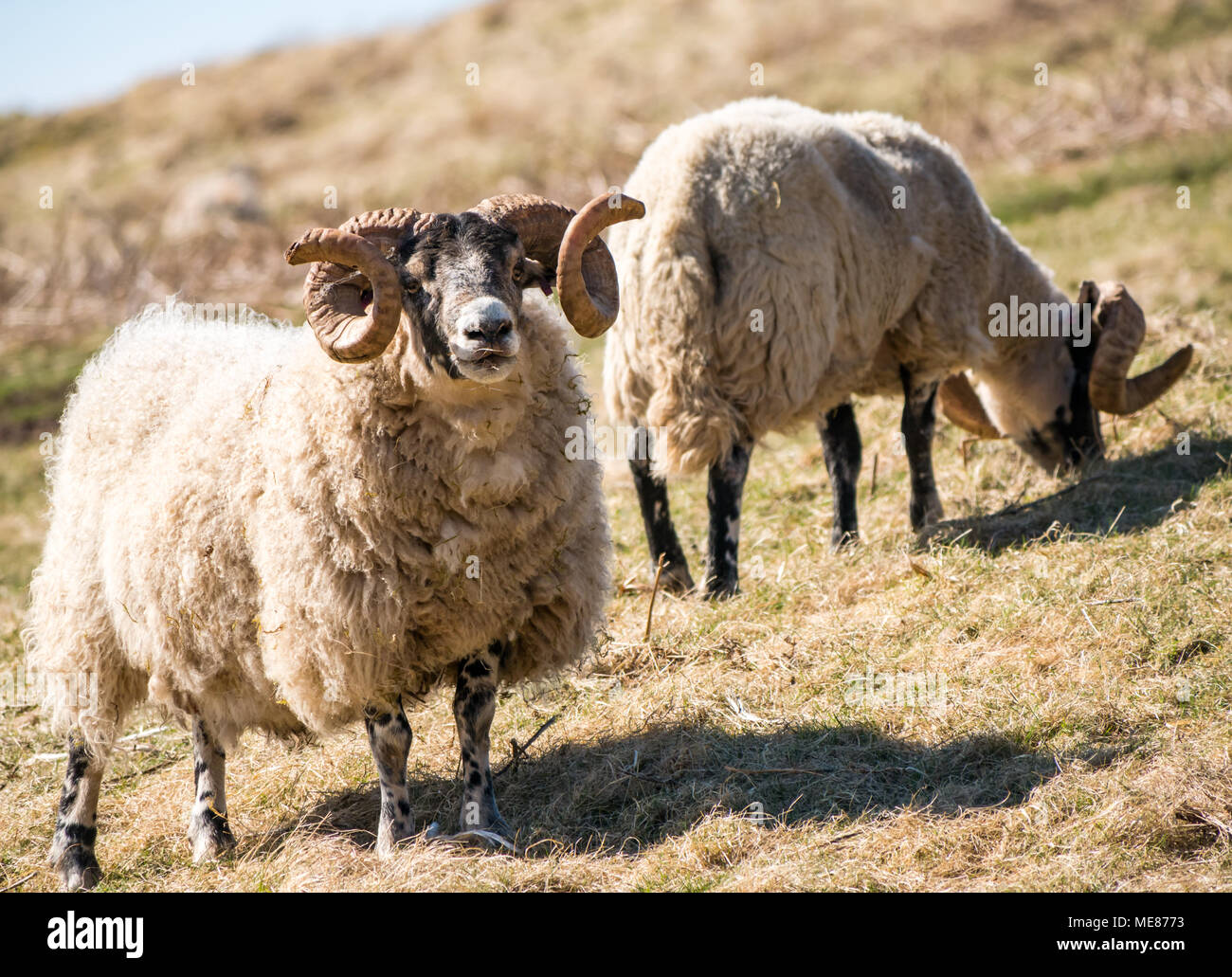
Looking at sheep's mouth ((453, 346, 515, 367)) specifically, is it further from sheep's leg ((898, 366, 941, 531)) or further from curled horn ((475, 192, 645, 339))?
sheep's leg ((898, 366, 941, 531))

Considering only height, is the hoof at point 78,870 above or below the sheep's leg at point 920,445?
below

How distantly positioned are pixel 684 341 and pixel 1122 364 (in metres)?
3.46

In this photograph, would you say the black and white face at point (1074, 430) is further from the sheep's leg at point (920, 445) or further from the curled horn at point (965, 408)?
the sheep's leg at point (920, 445)

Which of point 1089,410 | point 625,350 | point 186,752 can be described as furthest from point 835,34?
point 186,752

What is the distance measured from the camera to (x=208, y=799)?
5699 mm

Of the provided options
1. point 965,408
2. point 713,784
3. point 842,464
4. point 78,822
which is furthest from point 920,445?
point 78,822

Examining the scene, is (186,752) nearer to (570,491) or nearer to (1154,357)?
(570,491)

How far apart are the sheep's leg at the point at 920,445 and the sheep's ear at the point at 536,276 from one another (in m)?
3.68

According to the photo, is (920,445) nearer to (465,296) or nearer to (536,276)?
(536,276)

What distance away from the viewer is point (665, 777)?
5262 millimetres

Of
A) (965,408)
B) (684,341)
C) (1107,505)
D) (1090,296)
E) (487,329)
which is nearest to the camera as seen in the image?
(487,329)

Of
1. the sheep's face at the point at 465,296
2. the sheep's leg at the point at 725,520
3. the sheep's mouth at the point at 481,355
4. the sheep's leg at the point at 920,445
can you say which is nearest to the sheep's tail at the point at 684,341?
the sheep's leg at the point at 725,520

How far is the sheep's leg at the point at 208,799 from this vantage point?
5594mm

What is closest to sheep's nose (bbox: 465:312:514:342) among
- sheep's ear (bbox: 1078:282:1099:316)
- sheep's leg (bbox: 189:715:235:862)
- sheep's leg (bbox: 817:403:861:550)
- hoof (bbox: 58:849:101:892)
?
sheep's leg (bbox: 189:715:235:862)
